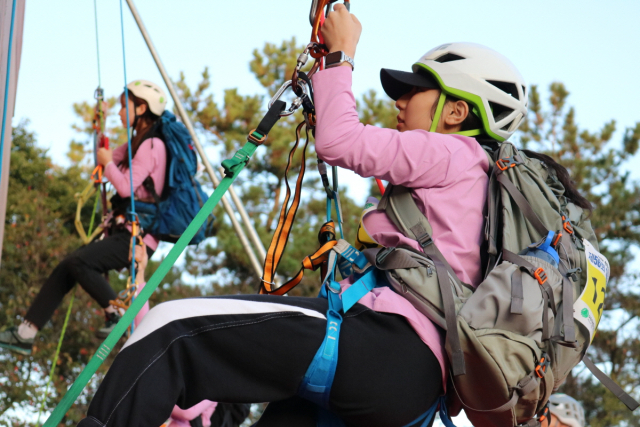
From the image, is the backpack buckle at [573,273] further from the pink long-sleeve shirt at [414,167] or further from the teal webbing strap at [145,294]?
the teal webbing strap at [145,294]

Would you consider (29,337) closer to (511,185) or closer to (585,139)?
(511,185)

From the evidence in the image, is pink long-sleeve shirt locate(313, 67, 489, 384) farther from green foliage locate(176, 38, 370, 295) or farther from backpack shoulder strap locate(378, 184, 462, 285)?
green foliage locate(176, 38, 370, 295)

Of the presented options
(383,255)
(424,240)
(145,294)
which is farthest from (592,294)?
(145,294)

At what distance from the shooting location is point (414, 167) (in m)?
2.06

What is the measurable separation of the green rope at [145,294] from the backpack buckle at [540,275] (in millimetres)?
884

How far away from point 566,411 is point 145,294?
3.51m

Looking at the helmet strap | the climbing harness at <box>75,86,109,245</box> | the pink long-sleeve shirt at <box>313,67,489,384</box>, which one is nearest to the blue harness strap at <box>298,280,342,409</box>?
the pink long-sleeve shirt at <box>313,67,489,384</box>

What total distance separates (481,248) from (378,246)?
322mm

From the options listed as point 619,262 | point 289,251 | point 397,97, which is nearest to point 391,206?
point 397,97

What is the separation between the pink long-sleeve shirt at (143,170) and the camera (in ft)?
17.2

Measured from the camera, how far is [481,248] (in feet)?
7.10

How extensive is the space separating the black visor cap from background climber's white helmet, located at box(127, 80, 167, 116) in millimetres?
3357

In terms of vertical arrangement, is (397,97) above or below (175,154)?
above

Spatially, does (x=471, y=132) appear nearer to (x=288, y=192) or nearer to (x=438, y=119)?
(x=438, y=119)
